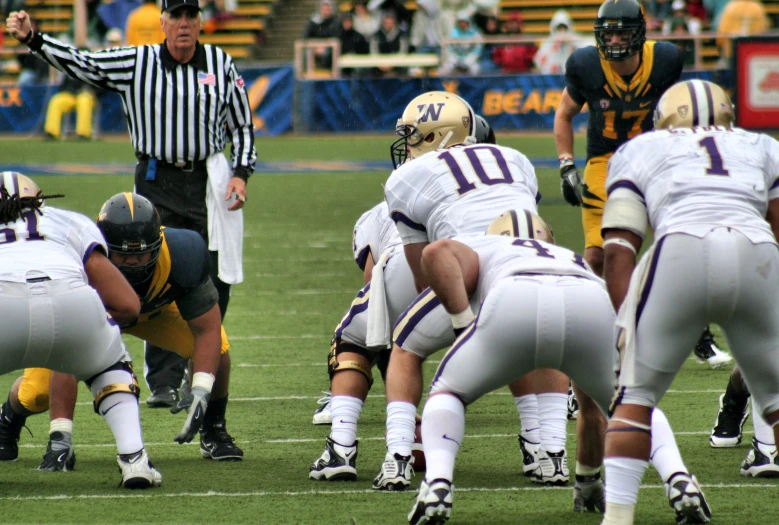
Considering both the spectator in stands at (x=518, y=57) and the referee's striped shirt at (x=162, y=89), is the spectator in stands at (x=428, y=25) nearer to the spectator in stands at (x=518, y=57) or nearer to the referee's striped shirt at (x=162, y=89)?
the spectator in stands at (x=518, y=57)

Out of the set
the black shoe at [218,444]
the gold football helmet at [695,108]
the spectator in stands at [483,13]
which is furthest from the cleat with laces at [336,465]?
the spectator in stands at [483,13]

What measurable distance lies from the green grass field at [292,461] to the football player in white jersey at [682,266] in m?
0.50

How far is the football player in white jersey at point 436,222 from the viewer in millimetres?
4242

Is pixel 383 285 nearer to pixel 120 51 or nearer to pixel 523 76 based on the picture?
pixel 120 51

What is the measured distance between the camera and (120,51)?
6371mm

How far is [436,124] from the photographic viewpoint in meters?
4.87

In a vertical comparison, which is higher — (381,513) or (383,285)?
(383,285)

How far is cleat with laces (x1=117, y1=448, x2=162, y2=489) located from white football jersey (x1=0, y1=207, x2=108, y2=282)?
65 cm

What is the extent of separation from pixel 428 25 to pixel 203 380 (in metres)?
17.5

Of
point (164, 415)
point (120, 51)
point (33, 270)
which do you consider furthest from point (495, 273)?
point (120, 51)

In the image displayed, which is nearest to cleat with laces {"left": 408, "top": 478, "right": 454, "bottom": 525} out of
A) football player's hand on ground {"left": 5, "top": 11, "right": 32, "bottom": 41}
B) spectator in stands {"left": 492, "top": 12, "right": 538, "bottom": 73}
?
football player's hand on ground {"left": 5, "top": 11, "right": 32, "bottom": 41}

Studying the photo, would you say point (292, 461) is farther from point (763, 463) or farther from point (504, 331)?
point (763, 463)

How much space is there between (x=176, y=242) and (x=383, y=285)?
32.2 inches

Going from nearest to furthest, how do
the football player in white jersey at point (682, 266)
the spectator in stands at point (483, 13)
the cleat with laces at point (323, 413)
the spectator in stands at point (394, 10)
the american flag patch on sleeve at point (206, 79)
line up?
1. the football player in white jersey at point (682, 266)
2. the cleat with laces at point (323, 413)
3. the american flag patch on sleeve at point (206, 79)
4. the spectator in stands at point (483, 13)
5. the spectator in stands at point (394, 10)
